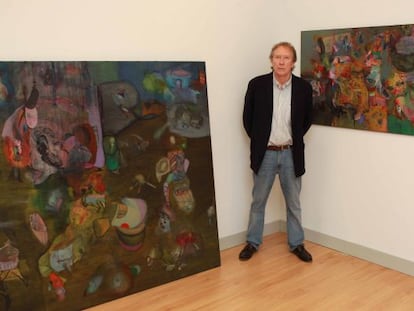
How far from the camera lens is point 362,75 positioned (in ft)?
11.4

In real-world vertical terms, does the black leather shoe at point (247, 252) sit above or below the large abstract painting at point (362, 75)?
below

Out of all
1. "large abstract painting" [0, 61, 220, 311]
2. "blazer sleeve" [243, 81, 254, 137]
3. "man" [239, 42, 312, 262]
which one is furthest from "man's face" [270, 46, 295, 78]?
"large abstract painting" [0, 61, 220, 311]

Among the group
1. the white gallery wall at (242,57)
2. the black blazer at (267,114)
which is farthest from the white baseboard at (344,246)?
the black blazer at (267,114)

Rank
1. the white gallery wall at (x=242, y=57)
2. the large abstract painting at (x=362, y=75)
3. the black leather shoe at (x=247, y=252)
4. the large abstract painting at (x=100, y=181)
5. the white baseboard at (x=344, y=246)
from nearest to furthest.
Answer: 1. the large abstract painting at (x=100, y=181)
2. the white gallery wall at (x=242, y=57)
3. the large abstract painting at (x=362, y=75)
4. the white baseboard at (x=344, y=246)
5. the black leather shoe at (x=247, y=252)

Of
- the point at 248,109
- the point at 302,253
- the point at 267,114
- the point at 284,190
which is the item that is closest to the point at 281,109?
the point at 267,114

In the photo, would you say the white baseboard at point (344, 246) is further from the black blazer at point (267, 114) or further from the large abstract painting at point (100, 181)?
the black blazer at point (267, 114)

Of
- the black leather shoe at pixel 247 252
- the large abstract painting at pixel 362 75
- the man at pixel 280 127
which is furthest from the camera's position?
the black leather shoe at pixel 247 252

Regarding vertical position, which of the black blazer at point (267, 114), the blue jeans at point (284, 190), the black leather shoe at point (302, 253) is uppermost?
the black blazer at point (267, 114)

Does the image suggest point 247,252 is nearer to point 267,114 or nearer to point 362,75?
point 267,114

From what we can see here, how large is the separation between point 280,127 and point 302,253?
100 centimetres

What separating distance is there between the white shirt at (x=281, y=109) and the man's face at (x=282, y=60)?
0.10m

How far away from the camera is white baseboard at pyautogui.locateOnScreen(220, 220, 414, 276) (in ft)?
11.2

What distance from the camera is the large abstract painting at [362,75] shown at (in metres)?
3.23

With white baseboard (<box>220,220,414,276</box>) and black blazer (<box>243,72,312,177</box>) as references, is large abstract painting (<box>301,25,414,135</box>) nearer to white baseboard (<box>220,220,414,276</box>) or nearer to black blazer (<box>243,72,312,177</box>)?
black blazer (<box>243,72,312,177</box>)
